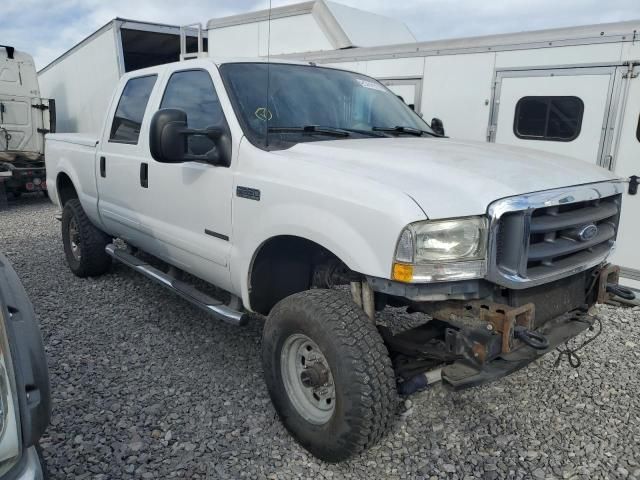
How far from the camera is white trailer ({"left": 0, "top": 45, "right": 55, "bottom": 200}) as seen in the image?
1031 centimetres

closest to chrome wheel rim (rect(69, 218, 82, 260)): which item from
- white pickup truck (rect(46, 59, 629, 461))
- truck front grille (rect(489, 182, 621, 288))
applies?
white pickup truck (rect(46, 59, 629, 461))

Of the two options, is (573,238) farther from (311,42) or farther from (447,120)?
(311,42)

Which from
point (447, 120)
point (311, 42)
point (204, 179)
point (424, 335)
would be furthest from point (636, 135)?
point (311, 42)

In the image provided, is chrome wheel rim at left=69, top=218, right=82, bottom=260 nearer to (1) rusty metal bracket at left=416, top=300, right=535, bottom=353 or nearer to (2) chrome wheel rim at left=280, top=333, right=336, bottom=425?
(2) chrome wheel rim at left=280, top=333, right=336, bottom=425

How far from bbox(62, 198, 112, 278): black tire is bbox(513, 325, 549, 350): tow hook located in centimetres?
430

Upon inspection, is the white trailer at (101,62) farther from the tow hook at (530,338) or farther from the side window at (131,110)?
the tow hook at (530,338)

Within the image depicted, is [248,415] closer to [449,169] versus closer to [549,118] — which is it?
[449,169]

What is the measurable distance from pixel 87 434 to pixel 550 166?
2.93m

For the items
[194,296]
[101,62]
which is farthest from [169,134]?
[101,62]

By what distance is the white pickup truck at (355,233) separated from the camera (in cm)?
232

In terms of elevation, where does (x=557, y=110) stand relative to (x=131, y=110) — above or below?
above

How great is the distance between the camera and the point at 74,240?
5633 mm

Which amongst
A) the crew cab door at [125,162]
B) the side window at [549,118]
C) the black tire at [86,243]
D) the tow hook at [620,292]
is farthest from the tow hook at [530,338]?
the black tire at [86,243]

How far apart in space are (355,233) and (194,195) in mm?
1490
